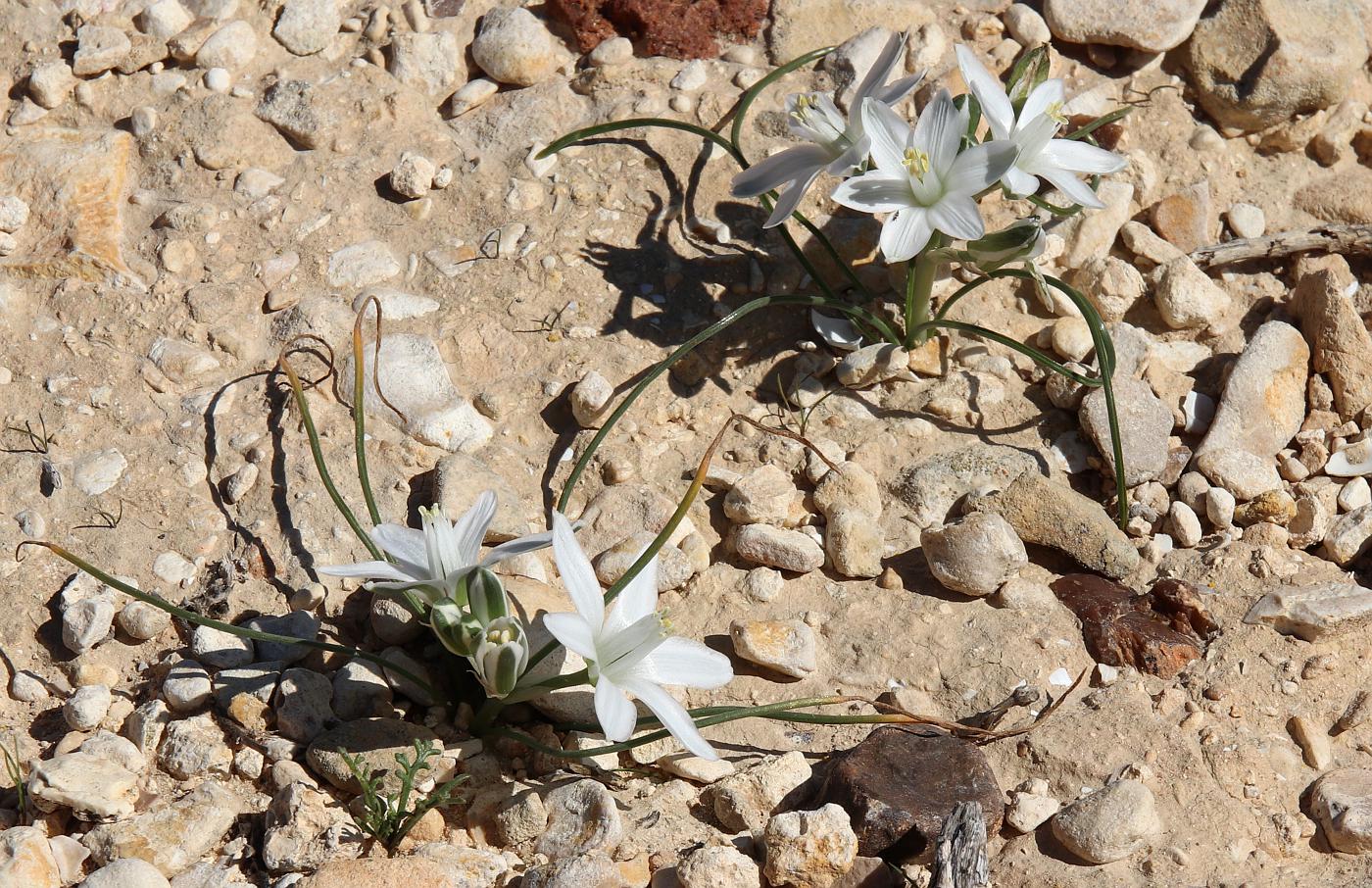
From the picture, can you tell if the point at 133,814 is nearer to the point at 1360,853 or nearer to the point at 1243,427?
the point at 1360,853

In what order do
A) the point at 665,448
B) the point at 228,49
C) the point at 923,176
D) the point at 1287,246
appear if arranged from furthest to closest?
the point at 228,49, the point at 1287,246, the point at 665,448, the point at 923,176

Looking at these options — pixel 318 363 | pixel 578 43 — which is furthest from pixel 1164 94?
pixel 318 363

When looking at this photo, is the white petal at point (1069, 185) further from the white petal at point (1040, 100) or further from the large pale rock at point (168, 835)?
the large pale rock at point (168, 835)

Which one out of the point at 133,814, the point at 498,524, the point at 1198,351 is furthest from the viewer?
the point at 1198,351

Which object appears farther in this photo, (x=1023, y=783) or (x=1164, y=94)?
(x=1164, y=94)

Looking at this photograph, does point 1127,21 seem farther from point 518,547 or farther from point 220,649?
point 220,649

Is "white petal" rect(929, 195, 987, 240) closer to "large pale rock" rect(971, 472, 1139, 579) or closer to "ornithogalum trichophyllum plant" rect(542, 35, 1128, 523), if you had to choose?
"ornithogalum trichophyllum plant" rect(542, 35, 1128, 523)

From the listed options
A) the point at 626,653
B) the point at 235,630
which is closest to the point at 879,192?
the point at 626,653
